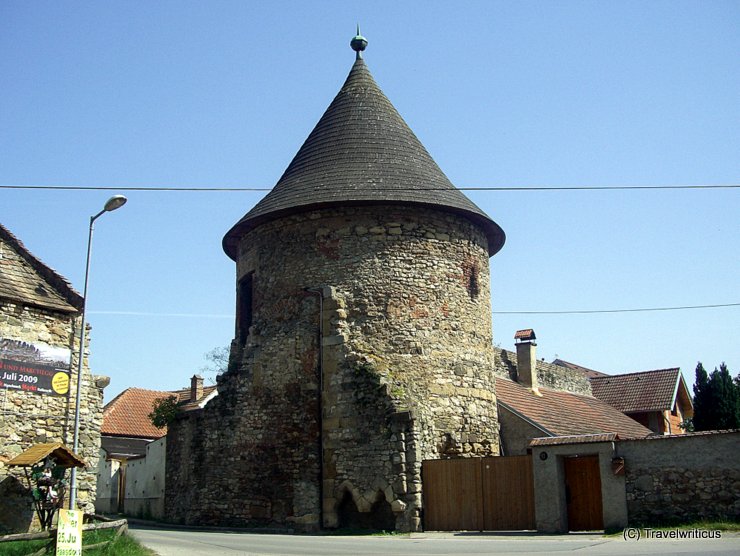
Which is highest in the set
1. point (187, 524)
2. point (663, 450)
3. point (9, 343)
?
point (9, 343)

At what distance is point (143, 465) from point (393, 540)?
52.8 ft

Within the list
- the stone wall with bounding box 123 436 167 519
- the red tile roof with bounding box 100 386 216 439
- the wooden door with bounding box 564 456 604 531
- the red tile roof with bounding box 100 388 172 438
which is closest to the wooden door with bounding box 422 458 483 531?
the wooden door with bounding box 564 456 604 531

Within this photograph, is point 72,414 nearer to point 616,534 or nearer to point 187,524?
point 187,524

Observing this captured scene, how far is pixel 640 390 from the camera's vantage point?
35.1 meters

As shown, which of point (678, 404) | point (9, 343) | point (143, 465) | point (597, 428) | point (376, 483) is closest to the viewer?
point (9, 343)

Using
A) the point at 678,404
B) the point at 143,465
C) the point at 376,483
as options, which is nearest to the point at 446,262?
the point at 376,483

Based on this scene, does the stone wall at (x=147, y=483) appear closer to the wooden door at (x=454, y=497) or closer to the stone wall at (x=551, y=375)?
the wooden door at (x=454, y=497)

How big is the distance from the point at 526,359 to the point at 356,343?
9.57m

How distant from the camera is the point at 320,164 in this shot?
72.6ft

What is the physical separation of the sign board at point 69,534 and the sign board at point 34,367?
20.5ft

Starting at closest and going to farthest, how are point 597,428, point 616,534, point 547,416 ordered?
1. point 616,534
2. point 547,416
3. point 597,428

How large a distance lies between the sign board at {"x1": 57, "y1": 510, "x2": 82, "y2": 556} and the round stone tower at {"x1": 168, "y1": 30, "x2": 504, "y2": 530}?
27.8ft

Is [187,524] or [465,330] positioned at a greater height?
[465,330]

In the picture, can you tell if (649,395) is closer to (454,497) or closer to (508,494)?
(508,494)
